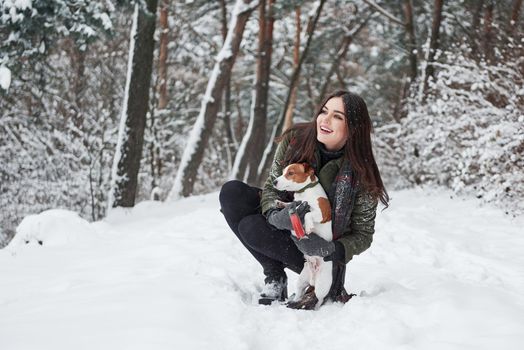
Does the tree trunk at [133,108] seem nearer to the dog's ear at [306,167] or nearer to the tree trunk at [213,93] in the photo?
the tree trunk at [213,93]

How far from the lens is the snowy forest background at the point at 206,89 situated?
22.6 feet

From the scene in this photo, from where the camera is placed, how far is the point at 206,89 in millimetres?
10594

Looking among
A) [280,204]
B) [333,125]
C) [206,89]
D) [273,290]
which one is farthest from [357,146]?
[206,89]

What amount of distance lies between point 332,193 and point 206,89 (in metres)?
7.99

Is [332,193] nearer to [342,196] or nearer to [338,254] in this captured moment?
[342,196]

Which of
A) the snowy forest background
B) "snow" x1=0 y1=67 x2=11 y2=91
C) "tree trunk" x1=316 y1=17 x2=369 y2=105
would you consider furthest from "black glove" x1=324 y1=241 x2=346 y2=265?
"tree trunk" x1=316 y1=17 x2=369 y2=105

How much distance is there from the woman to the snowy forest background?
12.7ft

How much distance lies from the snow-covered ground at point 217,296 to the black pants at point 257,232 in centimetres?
29

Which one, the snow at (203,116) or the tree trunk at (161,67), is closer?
the snow at (203,116)

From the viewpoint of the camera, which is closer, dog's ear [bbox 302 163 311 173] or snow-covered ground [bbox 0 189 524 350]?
snow-covered ground [bbox 0 189 524 350]

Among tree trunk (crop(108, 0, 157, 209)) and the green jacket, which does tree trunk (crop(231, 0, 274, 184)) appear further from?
the green jacket

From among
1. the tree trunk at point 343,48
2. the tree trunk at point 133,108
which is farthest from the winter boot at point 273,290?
the tree trunk at point 343,48

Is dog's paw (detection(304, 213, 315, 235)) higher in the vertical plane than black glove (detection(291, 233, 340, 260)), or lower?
higher

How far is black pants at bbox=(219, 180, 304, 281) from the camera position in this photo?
306 centimetres
